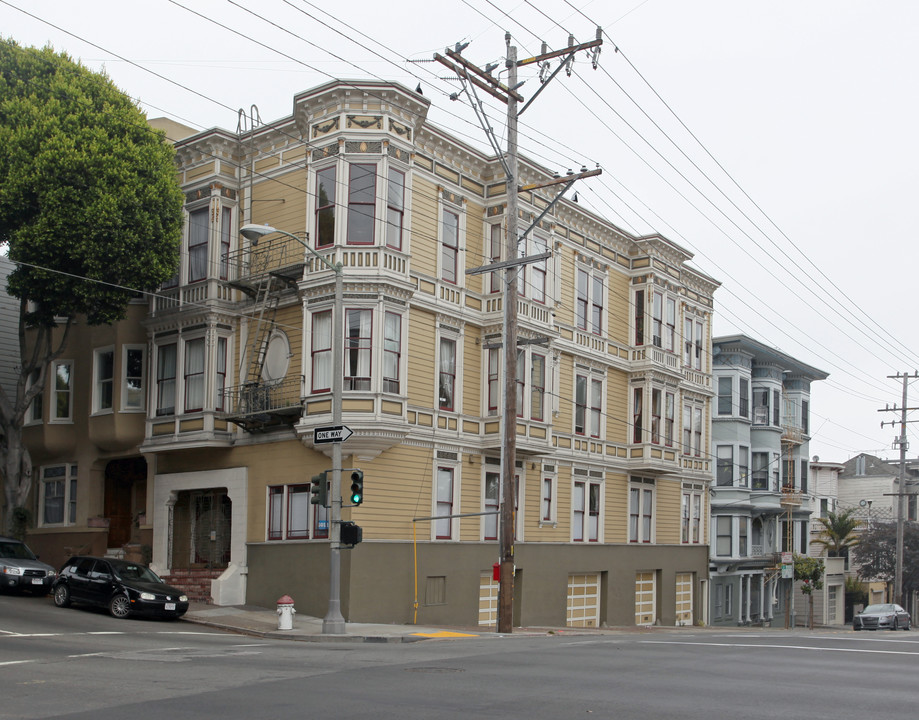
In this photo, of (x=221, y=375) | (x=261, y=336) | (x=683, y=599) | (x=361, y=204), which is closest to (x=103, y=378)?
(x=221, y=375)

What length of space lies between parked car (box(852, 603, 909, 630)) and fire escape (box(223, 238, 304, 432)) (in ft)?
103

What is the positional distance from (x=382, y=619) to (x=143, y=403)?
1099 cm

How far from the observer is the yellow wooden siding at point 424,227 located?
29.2 m

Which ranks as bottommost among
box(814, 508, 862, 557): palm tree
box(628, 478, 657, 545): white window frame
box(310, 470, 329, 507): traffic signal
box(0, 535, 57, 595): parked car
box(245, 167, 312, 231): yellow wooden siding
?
box(814, 508, 862, 557): palm tree

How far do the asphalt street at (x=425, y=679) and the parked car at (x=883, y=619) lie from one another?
27479 mm

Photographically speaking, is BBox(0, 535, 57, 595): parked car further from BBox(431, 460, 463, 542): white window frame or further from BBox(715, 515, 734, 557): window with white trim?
BBox(715, 515, 734, 557): window with white trim

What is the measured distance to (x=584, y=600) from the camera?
3631 cm

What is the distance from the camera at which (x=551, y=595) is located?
3412 cm

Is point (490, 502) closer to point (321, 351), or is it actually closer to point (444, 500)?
point (444, 500)

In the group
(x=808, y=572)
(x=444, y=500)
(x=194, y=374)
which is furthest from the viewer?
(x=808, y=572)

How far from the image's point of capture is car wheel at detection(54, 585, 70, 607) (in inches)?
995

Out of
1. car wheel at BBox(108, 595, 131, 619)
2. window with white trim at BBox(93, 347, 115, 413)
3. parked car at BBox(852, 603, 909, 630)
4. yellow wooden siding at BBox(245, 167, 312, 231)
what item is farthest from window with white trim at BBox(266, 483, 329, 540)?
parked car at BBox(852, 603, 909, 630)

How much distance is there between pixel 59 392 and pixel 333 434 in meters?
15.9

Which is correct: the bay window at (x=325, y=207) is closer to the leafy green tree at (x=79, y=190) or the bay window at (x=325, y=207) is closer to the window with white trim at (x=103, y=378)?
the leafy green tree at (x=79, y=190)
